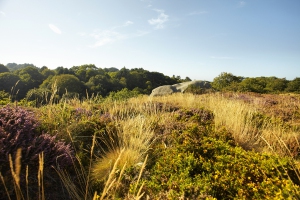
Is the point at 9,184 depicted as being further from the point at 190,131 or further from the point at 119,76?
the point at 119,76

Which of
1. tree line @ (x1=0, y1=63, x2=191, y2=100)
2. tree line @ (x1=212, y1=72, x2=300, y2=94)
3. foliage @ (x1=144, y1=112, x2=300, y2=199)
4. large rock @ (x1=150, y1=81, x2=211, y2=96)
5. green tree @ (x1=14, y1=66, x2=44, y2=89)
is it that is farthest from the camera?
green tree @ (x1=14, y1=66, x2=44, y2=89)

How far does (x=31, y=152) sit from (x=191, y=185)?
206 cm

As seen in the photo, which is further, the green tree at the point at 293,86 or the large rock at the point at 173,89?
the green tree at the point at 293,86

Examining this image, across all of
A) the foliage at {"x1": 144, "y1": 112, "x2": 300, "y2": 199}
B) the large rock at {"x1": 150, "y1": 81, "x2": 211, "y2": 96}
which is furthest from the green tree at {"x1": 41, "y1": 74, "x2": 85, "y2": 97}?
the foliage at {"x1": 144, "y1": 112, "x2": 300, "y2": 199}

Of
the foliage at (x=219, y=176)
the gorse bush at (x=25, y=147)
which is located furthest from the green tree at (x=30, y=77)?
the foliage at (x=219, y=176)

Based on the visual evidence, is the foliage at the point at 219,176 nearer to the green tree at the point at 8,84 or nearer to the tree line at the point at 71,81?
the tree line at the point at 71,81

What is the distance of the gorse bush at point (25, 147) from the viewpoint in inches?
86.7

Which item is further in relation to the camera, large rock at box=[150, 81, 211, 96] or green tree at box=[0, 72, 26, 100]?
green tree at box=[0, 72, 26, 100]

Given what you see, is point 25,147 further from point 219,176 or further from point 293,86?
point 293,86

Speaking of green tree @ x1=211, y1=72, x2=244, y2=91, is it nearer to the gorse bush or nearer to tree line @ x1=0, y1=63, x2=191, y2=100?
tree line @ x1=0, y1=63, x2=191, y2=100

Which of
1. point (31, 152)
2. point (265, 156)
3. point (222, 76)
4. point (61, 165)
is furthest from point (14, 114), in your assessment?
point (222, 76)

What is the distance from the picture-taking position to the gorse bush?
2.20 meters

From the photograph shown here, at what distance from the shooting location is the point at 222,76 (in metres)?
21.0

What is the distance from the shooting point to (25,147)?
7.96ft
